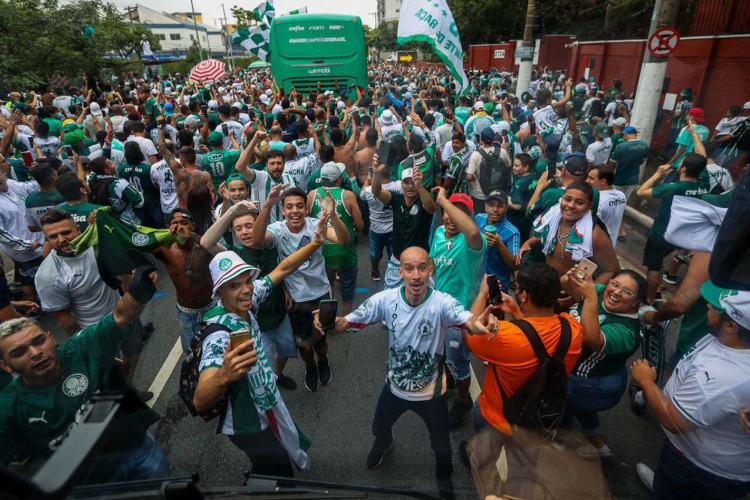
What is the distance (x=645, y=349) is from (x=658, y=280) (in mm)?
2707

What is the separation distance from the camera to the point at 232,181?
14.8 feet

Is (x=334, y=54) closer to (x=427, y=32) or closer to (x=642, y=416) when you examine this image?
(x=427, y=32)

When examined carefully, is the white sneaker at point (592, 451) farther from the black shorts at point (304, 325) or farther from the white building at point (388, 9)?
the white building at point (388, 9)

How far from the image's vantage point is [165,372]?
4.52 m

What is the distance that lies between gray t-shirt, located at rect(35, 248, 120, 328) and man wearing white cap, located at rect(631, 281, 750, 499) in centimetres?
412

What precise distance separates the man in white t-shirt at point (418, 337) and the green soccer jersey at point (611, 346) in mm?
876

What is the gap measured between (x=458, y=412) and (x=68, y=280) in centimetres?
345

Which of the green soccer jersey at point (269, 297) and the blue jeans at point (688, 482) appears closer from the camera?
the blue jeans at point (688, 482)

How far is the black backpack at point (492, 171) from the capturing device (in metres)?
6.05

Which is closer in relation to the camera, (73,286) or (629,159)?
(73,286)

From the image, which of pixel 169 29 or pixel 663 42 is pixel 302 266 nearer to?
pixel 663 42

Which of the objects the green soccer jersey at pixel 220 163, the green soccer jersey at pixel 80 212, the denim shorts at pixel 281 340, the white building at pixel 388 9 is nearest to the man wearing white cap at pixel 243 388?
the denim shorts at pixel 281 340

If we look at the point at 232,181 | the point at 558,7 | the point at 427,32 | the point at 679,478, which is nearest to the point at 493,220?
the point at 679,478

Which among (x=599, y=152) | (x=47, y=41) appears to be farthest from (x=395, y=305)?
(x=47, y=41)
